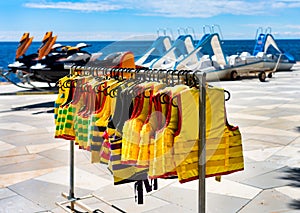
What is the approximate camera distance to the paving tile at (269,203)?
3.94m

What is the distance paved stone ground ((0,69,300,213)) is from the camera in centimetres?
413

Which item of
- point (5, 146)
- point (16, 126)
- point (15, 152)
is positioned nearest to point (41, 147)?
point (15, 152)

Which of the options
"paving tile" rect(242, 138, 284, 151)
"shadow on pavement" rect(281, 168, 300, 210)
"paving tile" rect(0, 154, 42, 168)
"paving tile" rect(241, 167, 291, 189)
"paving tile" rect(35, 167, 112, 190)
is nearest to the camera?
Result: "shadow on pavement" rect(281, 168, 300, 210)

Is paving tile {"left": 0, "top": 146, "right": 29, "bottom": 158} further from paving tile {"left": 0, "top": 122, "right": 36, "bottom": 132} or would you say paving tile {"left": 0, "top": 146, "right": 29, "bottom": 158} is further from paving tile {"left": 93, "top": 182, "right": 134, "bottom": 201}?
paving tile {"left": 93, "top": 182, "right": 134, "bottom": 201}

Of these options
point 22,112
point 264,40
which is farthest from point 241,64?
point 22,112

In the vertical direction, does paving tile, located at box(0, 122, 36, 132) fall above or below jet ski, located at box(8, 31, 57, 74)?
below

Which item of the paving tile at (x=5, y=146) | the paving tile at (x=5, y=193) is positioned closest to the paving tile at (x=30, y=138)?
the paving tile at (x=5, y=146)

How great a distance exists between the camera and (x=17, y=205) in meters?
4.18

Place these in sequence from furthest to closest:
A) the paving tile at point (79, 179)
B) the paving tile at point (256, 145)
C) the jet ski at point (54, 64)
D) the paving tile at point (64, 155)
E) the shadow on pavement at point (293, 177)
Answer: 1. the jet ski at point (54, 64)
2. the paving tile at point (256, 145)
3. the paving tile at point (64, 155)
4. the paving tile at point (79, 179)
5. the shadow on pavement at point (293, 177)

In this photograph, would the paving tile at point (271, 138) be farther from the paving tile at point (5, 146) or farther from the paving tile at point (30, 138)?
the paving tile at point (5, 146)

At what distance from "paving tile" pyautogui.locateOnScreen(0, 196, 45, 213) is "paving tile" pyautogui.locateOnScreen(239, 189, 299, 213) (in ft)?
6.59

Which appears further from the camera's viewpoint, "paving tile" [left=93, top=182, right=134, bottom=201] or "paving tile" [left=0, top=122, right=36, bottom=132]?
"paving tile" [left=0, top=122, right=36, bottom=132]

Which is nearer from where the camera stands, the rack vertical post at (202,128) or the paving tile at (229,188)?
the rack vertical post at (202,128)

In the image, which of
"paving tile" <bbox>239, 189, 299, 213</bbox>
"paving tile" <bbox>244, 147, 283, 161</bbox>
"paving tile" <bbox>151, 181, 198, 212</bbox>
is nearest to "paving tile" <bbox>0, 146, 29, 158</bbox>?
"paving tile" <bbox>151, 181, 198, 212</bbox>
